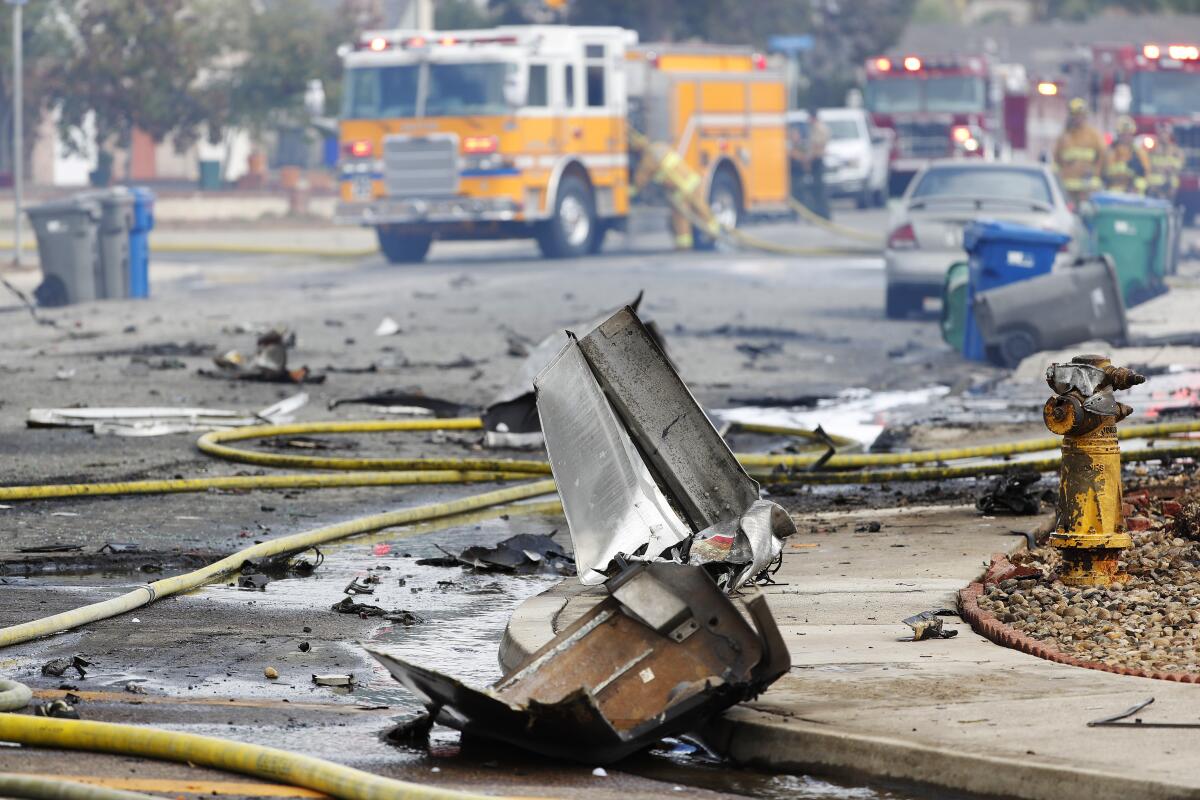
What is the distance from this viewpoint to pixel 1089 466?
6969mm

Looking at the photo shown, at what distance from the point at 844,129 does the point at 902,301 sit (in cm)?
2268

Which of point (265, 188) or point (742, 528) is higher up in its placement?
point (742, 528)

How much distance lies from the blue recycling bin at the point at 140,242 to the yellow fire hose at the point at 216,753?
1805 centimetres

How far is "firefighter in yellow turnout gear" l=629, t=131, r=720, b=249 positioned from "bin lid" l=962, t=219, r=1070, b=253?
46.2 feet

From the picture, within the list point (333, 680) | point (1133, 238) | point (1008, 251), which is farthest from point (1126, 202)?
point (333, 680)

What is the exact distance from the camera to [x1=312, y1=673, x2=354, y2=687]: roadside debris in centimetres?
625

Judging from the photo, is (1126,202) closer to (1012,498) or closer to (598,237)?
(598,237)

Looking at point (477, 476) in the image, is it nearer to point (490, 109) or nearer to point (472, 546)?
point (472, 546)

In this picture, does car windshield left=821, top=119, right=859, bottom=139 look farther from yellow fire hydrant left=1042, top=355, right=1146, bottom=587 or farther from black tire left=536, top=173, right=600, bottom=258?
yellow fire hydrant left=1042, top=355, right=1146, bottom=587

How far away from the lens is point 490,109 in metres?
27.9

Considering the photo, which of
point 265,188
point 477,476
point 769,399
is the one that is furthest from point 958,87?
point 477,476

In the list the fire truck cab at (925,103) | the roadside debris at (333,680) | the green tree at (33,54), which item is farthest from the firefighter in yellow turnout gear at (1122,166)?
the roadside debris at (333,680)

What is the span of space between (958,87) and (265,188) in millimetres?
15282

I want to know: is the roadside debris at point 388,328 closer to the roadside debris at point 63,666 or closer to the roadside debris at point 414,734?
the roadside debris at point 63,666
